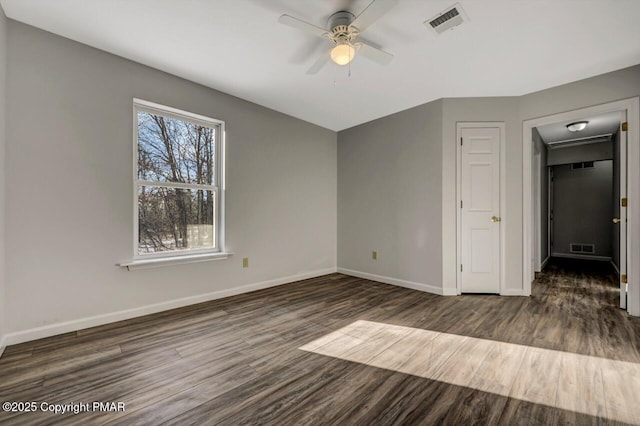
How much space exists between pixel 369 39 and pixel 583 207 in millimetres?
6987

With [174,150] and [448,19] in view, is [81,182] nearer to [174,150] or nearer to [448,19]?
[174,150]

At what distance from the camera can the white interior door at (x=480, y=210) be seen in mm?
3617

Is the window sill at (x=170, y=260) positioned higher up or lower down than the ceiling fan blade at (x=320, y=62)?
lower down

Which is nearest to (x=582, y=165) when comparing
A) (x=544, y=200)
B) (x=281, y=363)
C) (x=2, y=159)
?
(x=544, y=200)

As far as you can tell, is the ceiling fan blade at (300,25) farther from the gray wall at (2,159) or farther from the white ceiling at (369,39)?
the gray wall at (2,159)

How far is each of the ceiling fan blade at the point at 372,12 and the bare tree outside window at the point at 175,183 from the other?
2.17 m

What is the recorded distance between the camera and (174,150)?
10.4 ft

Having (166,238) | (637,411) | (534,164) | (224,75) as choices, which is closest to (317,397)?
(637,411)

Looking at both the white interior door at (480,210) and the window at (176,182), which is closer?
the window at (176,182)

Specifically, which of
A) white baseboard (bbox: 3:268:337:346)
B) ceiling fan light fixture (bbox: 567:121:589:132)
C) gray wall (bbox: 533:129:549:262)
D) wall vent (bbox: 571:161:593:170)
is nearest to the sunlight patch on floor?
white baseboard (bbox: 3:268:337:346)

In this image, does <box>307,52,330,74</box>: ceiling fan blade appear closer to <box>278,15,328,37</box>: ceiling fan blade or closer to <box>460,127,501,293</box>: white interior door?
<box>278,15,328,37</box>: ceiling fan blade

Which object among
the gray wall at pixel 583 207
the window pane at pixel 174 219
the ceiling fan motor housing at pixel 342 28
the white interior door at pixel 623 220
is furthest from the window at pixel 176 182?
the gray wall at pixel 583 207

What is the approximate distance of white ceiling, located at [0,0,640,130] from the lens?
2051mm

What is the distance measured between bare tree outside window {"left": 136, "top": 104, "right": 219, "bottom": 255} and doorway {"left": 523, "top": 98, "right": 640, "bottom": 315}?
12.9 feet
